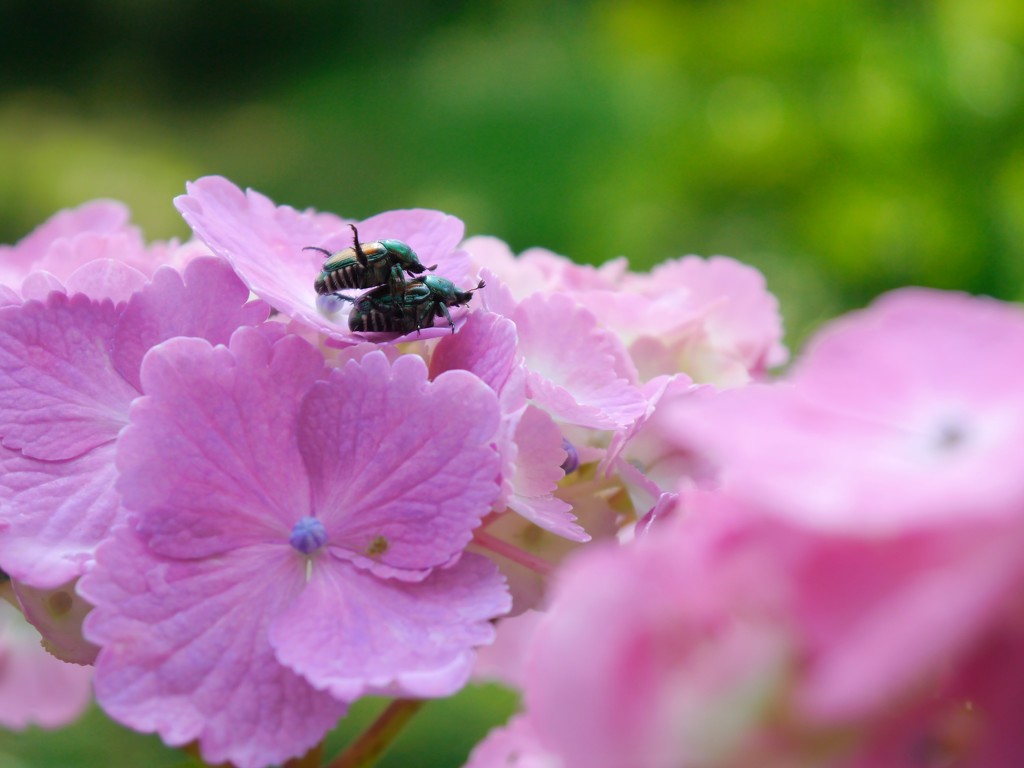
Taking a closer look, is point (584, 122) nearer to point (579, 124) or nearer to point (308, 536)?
point (579, 124)

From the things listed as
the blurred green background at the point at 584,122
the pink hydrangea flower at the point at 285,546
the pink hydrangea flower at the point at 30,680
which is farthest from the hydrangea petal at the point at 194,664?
the blurred green background at the point at 584,122

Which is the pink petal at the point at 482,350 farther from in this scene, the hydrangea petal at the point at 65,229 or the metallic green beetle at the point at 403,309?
the hydrangea petal at the point at 65,229

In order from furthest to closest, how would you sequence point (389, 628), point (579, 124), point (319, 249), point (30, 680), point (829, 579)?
point (579, 124), point (30, 680), point (319, 249), point (389, 628), point (829, 579)

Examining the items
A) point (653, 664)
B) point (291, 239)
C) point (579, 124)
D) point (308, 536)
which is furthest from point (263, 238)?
point (579, 124)

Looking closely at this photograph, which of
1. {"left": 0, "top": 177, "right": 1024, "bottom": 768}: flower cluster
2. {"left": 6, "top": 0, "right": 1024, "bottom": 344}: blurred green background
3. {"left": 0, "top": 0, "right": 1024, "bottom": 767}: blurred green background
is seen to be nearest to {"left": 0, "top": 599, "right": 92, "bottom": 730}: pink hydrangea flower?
{"left": 0, "top": 177, "right": 1024, "bottom": 768}: flower cluster

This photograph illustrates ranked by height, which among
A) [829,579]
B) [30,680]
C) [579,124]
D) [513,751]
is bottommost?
[579,124]

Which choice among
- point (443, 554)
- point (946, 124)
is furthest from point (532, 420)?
point (946, 124)
